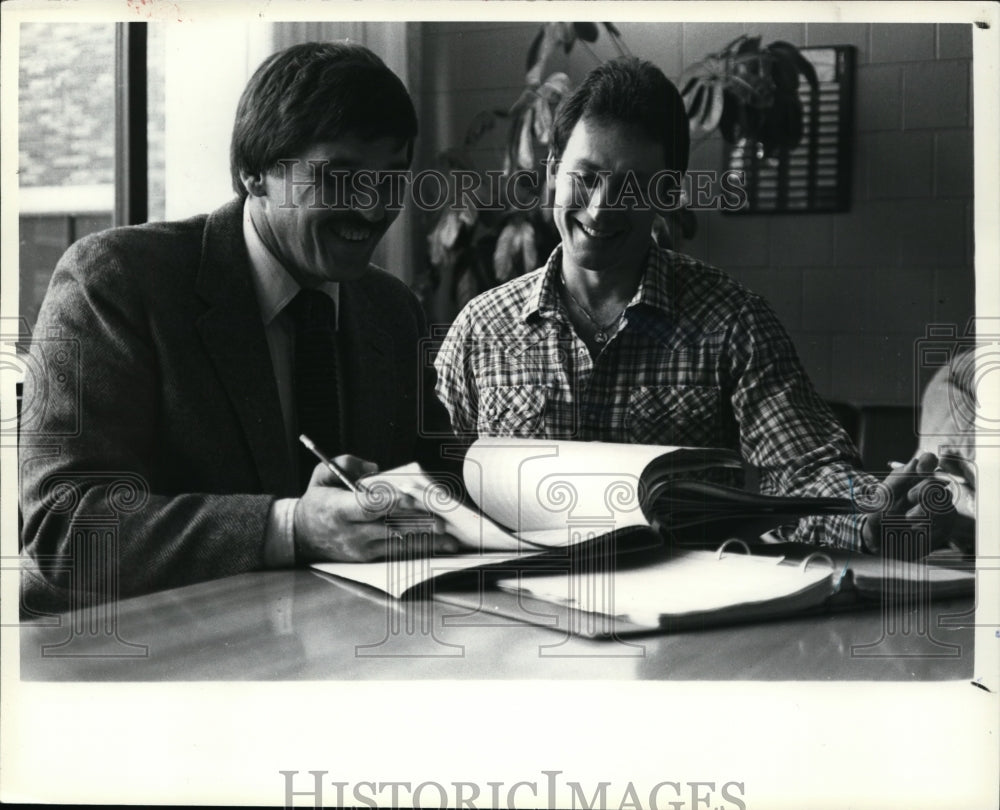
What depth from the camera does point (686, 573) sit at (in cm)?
118

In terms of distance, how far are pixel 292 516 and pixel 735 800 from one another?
59cm

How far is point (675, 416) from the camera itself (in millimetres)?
1191

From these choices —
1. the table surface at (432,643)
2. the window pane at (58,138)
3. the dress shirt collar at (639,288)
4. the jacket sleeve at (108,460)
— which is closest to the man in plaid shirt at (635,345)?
the dress shirt collar at (639,288)

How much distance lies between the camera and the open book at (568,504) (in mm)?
1185

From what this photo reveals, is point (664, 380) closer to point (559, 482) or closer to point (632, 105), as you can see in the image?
point (559, 482)

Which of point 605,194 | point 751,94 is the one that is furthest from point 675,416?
point 751,94

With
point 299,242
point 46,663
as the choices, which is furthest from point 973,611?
point 46,663

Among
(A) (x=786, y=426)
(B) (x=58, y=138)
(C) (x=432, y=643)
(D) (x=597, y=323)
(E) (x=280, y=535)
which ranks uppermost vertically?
(B) (x=58, y=138)

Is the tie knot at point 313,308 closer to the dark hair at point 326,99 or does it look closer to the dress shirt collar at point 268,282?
the dress shirt collar at point 268,282

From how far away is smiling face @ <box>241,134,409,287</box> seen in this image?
1195 millimetres

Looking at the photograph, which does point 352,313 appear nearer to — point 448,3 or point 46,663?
point 448,3

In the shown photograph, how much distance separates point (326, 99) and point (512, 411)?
1.32 feet

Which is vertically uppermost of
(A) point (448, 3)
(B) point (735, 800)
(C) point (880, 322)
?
(A) point (448, 3)

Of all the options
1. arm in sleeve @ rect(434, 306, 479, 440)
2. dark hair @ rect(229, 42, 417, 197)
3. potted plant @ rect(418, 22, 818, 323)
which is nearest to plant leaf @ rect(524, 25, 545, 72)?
potted plant @ rect(418, 22, 818, 323)
